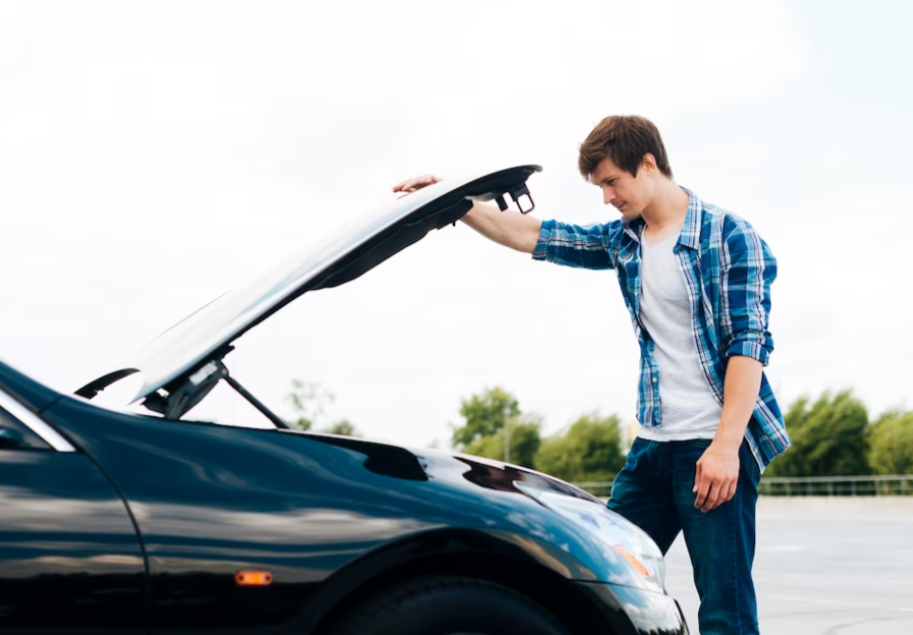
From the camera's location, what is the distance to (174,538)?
2213mm

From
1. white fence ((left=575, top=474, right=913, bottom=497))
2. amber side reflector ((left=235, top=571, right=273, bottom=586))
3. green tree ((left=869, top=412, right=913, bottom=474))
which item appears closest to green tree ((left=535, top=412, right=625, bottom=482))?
green tree ((left=869, top=412, right=913, bottom=474))

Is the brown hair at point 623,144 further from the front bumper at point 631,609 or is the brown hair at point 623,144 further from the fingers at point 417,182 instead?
the front bumper at point 631,609

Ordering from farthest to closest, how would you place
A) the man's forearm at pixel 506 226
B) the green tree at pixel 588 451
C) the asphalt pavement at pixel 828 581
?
the green tree at pixel 588 451, the asphalt pavement at pixel 828 581, the man's forearm at pixel 506 226

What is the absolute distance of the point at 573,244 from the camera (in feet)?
12.6

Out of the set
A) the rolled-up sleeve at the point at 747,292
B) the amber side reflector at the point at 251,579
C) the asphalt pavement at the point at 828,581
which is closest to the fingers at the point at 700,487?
the rolled-up sleeve at the point at 747,292

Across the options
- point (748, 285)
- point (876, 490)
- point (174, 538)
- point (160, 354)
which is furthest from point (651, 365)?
point (876, 490)

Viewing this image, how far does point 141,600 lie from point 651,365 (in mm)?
1824

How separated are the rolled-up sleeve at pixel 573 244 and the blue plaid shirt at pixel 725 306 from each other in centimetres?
32

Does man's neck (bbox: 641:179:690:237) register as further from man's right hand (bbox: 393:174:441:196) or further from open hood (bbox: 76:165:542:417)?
man's right hand (bbox: 393:174:441:196)

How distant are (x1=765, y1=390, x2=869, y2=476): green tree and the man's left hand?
4508 centimetres

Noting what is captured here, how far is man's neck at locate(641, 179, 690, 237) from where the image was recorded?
11.6 feet

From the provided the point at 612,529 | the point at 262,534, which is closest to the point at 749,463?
the point at 612,529

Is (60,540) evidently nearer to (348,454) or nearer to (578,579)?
(348,454)

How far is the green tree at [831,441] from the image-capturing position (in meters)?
46.8
